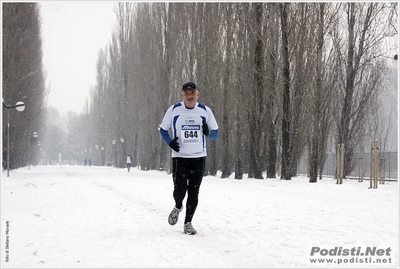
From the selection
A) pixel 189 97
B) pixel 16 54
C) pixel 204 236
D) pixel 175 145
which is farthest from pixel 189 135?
pixel 16 54

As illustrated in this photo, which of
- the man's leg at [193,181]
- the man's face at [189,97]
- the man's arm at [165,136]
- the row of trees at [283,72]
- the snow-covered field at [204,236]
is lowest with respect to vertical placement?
the snow-covered field at [204,236]

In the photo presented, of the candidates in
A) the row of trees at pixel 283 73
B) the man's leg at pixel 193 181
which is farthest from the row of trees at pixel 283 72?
the man's leg at pixel 193 181

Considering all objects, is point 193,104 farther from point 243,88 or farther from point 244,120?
point 244,120

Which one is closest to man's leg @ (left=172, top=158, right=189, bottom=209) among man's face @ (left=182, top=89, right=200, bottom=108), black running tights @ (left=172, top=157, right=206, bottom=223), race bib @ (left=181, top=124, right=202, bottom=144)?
black running tights @ (left=172, top=157, right=206, bottom=223)

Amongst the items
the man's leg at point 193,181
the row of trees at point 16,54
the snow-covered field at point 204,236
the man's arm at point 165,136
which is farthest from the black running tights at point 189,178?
the row of trees at point 16,54

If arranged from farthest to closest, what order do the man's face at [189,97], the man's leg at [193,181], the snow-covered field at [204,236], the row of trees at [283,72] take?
the row of trees at [283,72] < the man's leg at [193,181] < the man's face at [189,97] < the snow-covered field at [204,236]

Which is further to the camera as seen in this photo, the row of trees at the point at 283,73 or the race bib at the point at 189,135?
the row of trees at the point at 283,73

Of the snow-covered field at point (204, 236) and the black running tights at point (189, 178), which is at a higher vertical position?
the black running tights at point (189, 178)

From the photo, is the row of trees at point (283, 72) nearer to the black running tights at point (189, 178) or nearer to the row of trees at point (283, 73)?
the row of trees at point (283, 73)

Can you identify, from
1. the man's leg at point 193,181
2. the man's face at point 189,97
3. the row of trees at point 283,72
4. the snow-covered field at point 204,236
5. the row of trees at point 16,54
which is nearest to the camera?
the snow-covered field at point 204,236

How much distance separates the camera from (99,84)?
62750 mm

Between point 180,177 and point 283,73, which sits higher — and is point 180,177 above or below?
below

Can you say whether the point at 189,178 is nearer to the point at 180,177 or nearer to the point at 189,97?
the point at 180,177

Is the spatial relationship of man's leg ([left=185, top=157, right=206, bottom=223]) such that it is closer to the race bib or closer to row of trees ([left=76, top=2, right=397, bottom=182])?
the race bib
